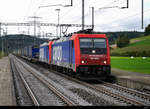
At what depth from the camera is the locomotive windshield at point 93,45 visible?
18.2 m

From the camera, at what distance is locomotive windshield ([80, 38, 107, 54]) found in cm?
1822

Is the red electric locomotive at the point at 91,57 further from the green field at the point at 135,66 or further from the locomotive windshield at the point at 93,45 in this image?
the green field at the point at 135,66

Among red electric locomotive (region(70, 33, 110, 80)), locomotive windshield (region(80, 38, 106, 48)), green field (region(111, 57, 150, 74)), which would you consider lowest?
green field (region(111, 57, 150, 74))

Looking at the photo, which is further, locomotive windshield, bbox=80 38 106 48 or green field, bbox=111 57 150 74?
green field, bbox=111 57 150 74

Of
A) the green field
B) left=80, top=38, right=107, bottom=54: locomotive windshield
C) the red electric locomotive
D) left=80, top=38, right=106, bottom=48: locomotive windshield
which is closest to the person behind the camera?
the red electric locomotive

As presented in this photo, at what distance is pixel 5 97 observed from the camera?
11.4 m

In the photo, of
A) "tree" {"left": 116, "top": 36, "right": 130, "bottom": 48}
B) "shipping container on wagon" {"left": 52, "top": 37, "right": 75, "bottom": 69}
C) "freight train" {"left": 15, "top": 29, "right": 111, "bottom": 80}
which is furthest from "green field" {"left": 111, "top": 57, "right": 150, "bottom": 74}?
"tree" {"left": 116, "top": 36, "right": 130, "bottom": 48}

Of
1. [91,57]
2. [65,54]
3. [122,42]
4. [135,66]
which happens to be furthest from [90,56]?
[122,42]

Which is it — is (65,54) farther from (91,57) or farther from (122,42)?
(122,42)

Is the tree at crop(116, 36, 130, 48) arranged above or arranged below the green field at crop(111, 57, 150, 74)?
above

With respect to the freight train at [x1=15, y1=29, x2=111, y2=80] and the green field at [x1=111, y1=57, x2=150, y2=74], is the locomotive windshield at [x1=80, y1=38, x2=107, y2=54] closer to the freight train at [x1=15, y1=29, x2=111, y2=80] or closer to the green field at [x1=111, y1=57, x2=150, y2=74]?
the freight train at [x1=15, y1=29, x2=111, y2=80]

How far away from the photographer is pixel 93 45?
18.5 metres

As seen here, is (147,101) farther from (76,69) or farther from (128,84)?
(76,69)

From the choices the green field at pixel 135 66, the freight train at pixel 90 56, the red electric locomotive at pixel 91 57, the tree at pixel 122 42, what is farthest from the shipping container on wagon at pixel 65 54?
the tree at pixel 122 42
